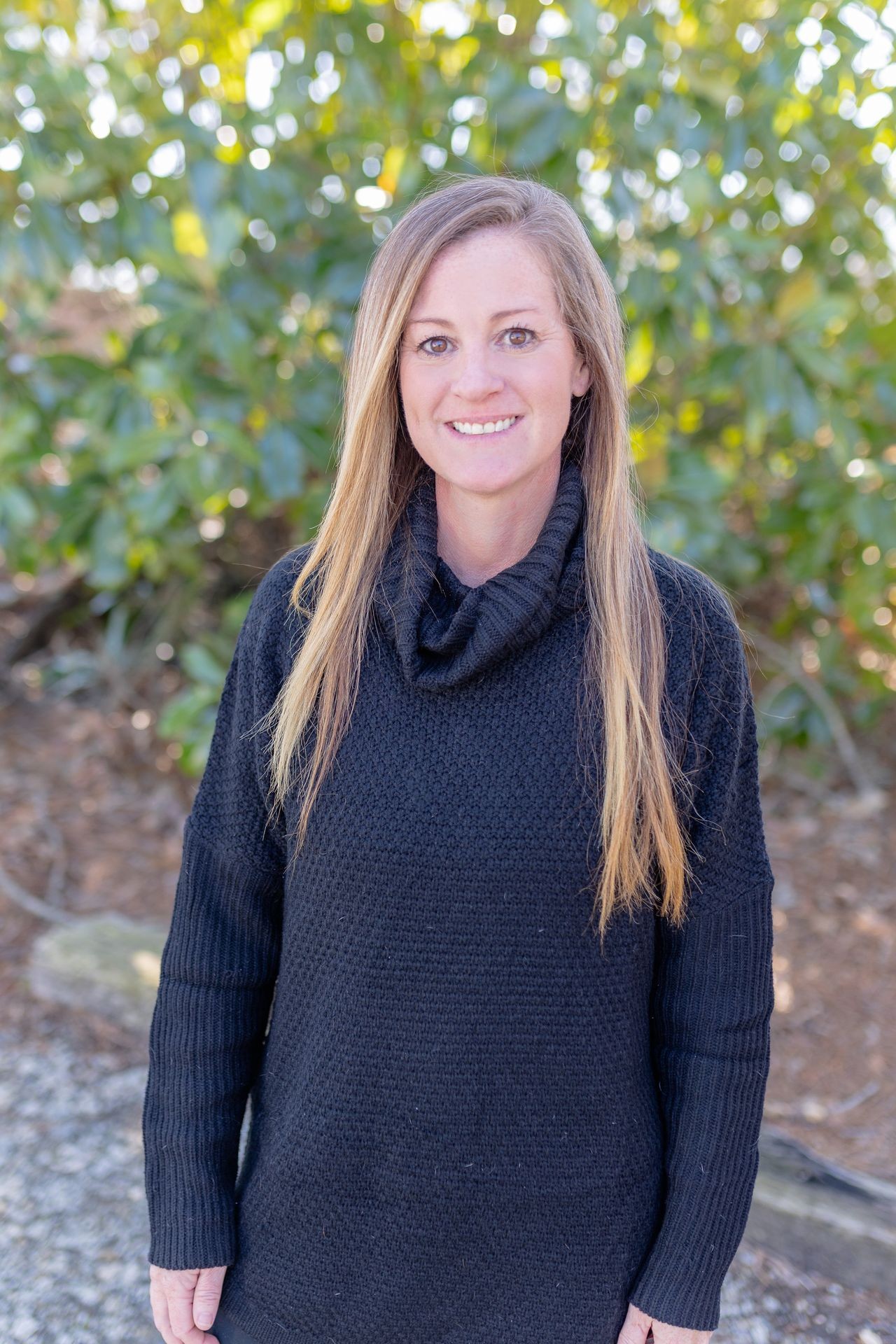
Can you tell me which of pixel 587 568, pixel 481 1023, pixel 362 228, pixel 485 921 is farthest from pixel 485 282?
pixel 362 228

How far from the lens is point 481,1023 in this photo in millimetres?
1199

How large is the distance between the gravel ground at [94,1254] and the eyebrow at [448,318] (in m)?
1.68

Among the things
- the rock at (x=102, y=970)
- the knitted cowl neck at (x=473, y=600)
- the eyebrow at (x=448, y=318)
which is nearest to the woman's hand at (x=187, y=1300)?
the knitted cowl neck at (x=473, y=600)

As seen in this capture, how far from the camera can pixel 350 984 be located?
1.23m

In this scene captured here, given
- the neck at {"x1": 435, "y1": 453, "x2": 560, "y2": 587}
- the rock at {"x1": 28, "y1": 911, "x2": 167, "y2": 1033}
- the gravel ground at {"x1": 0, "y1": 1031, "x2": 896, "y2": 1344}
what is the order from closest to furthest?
the neck at {"x1": 435, "y1": 453, "x2": 560, "y2": 587} < the gravel ground at {"x1": 0, "y1": 1031, "x2": 896, "y2": 1344} < the rock at {"x1": 28, "y1": 911, "x2": 167, "y2": 1033}

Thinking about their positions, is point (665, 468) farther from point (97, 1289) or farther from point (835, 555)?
point (97, 1289)

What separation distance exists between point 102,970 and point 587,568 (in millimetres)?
2015

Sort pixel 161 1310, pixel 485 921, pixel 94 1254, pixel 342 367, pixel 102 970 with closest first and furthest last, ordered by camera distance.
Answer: pixel 485 921
pixel 161 1310
pixel 94 1254
pixel 342 367
pixel 102 970

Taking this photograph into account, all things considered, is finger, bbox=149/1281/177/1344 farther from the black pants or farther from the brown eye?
the brown eye

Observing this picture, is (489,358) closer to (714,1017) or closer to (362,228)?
(714,1017)

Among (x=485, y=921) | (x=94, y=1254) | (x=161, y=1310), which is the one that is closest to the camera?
(x=485, y=921)

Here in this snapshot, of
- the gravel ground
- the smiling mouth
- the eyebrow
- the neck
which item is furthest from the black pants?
the eyebrow

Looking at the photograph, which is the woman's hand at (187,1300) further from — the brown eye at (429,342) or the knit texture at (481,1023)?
the brown eye at (429,342)

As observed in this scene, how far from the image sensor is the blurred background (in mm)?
2363
